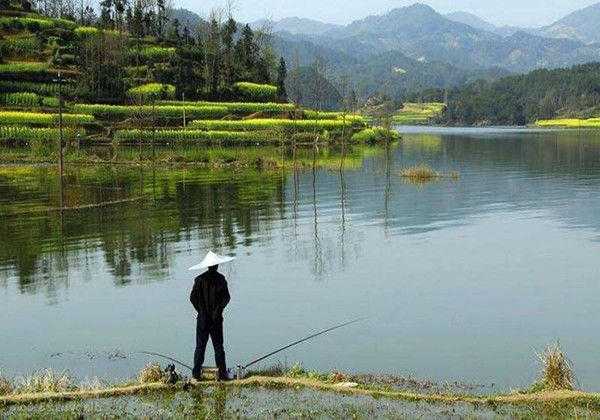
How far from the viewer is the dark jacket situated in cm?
1585

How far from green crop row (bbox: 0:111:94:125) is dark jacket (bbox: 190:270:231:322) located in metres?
87.5

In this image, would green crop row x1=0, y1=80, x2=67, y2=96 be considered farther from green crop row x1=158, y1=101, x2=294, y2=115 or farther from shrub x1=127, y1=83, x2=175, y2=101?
green crop row x1=158, y1=101, x2=294, y2=115

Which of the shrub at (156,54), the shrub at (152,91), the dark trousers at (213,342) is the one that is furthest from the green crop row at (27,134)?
the dark trousers at (213,342)

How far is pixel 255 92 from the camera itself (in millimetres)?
134500

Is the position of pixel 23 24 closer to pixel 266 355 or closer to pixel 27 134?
pixel 27 134

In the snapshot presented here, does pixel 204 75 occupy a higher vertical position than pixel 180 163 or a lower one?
higher

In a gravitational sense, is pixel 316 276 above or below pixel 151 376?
below

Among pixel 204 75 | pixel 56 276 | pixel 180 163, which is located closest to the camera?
pixel 56 276

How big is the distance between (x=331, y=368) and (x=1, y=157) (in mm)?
73354

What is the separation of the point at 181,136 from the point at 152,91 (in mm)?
16959

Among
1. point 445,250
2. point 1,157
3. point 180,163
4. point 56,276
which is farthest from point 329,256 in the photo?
point 1,157

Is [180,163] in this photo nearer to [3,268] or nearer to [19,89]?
[19,89]

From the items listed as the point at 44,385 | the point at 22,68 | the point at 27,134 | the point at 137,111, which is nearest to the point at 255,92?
the point at 137,111

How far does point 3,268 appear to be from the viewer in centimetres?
3025
